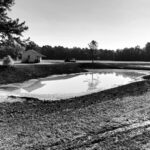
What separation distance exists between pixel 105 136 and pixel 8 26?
15700 millimetres

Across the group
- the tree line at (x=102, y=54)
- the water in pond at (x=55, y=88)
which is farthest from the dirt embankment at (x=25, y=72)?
the tree line at (x=102, y=54)

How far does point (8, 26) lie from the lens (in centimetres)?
1675

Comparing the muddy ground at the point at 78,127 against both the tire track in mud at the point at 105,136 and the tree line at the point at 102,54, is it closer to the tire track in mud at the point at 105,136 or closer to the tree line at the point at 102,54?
the tire track in mud at the point at 105,136

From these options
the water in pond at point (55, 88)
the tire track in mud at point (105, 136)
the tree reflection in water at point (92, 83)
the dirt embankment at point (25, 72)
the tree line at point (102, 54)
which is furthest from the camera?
the tree line at point (102, 54)

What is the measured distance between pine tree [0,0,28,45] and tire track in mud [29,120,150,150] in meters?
15.2

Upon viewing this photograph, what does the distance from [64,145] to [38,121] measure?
6.80 ft

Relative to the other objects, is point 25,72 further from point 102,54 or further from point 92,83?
point 102,54

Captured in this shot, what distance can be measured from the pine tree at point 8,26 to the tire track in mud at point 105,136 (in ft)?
49.8

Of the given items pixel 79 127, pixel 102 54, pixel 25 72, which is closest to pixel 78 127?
pixel 79 127

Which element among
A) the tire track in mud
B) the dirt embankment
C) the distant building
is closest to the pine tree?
the dirt embankment

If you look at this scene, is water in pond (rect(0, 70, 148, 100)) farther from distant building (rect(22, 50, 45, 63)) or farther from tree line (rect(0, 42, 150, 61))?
tree line (rect(0, 42, 150, 61))

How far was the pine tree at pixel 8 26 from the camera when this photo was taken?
54.3 ft

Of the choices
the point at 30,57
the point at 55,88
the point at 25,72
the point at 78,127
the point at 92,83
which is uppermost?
the point at 30,57

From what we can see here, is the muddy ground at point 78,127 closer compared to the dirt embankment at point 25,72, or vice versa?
the muddy ground at point 78,127
